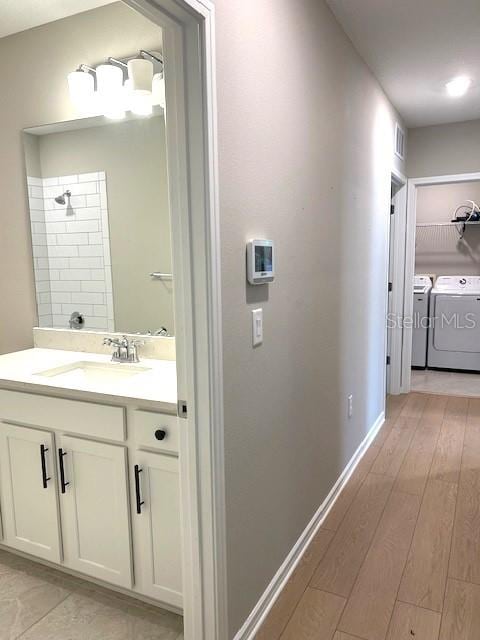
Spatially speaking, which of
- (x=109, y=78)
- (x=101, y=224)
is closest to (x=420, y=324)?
(x=101, y=224)

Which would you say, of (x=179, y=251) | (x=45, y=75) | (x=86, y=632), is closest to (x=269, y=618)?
(x=86, y=632)

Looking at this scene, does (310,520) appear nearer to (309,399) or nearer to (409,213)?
(309,399)

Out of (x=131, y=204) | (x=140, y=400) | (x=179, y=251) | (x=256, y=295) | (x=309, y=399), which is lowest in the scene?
(x=309, y=399)

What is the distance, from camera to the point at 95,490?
1.78 m

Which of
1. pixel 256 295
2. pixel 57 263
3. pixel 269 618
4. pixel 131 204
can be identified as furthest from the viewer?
pixel 57 263

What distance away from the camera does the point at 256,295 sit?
1.59 metres

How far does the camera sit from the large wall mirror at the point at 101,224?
2252 mm

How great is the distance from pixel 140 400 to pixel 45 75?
71.0 inches

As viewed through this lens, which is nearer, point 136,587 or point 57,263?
point 136,587

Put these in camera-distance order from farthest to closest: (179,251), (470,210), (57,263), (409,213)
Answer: (470,210) → (409,213) → (57,263) → (179,251)

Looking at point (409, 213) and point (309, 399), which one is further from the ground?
point (409, 213)

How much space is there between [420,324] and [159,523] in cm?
426

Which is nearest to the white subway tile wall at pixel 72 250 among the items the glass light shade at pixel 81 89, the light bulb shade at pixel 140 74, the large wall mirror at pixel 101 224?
the large wall mirror at pixel 101 224

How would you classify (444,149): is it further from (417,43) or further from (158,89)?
(158,89)
